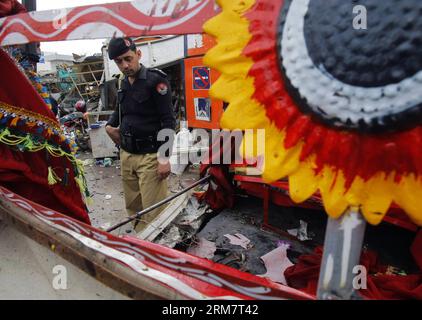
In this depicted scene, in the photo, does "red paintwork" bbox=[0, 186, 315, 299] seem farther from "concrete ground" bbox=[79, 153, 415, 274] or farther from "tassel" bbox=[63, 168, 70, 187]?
"concrete ground" bbox=[79, 153, 415, 274]

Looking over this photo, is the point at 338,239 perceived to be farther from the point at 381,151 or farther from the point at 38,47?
the point at 38,47

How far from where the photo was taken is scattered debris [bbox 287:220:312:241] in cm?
266

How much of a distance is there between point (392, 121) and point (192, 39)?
282 inches

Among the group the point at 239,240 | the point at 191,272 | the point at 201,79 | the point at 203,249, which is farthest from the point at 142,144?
the point at 201,79

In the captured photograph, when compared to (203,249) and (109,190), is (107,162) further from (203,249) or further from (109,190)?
(203,249)

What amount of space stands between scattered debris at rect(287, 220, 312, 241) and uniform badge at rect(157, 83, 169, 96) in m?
1.58

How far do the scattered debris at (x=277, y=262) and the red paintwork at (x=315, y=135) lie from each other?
1756 millimetres

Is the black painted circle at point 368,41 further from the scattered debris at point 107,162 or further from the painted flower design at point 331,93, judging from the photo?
the scattered debris at point 107,162

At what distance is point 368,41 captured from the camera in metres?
0.61

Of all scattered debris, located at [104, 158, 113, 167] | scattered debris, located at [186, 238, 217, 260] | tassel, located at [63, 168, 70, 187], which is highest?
tassel, located at [63, 168, 70, 187]

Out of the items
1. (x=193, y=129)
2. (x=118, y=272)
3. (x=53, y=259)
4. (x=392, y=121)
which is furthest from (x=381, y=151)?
(x=193, y=129)

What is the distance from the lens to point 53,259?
1285 mm

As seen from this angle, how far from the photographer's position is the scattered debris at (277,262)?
225 centimetres

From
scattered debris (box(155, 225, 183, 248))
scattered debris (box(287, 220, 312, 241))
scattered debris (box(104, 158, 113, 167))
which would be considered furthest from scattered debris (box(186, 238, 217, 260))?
scattered debris (box(104, 158, 113, 167))
